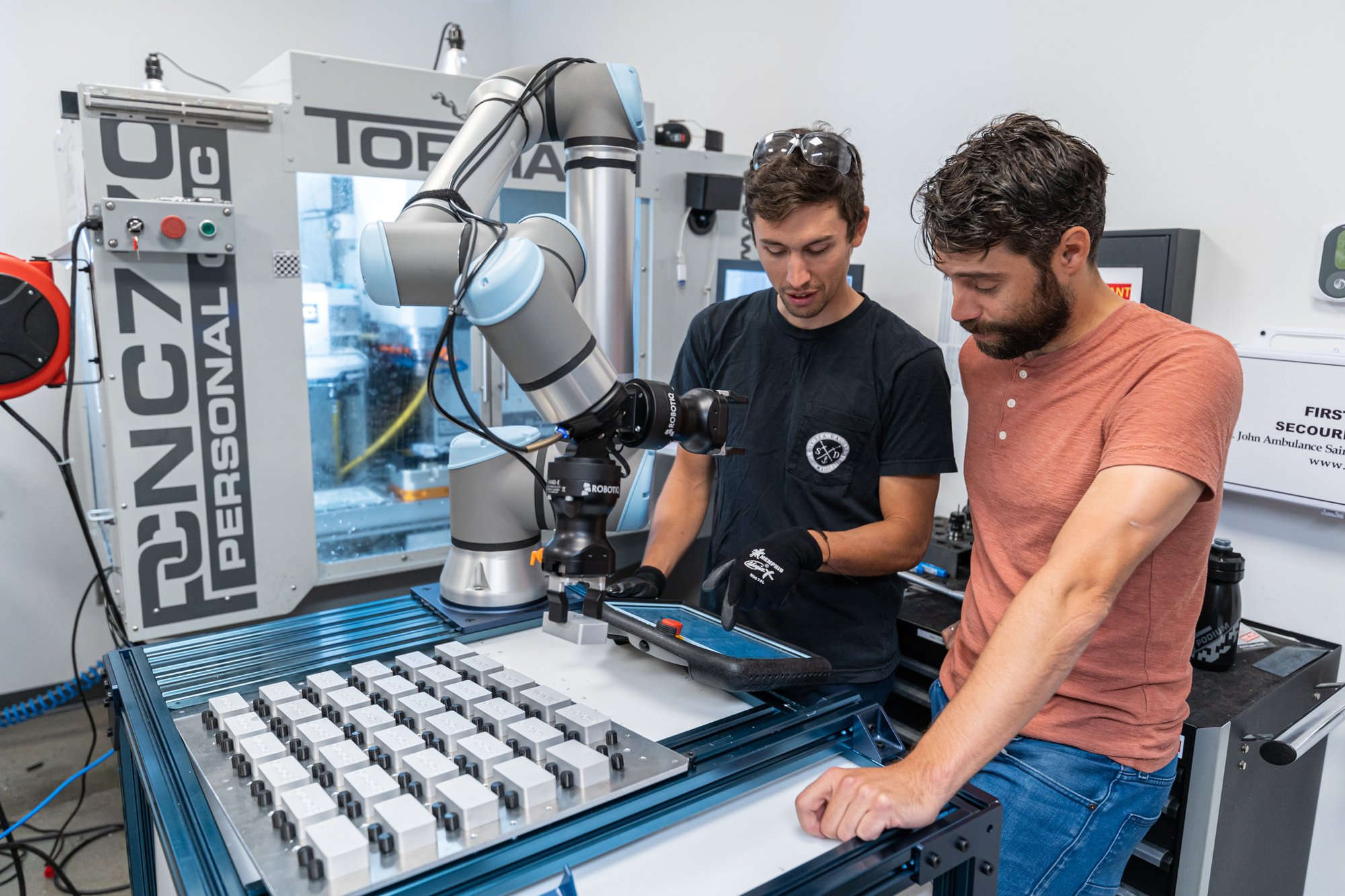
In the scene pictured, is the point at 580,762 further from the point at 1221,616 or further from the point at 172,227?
the point at 172,227

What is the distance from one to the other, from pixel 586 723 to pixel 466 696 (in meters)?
0.16

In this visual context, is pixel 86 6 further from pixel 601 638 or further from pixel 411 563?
pixel 601 638

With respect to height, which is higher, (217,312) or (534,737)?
(217,312)

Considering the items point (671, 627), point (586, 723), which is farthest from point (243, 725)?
point (671, 627)

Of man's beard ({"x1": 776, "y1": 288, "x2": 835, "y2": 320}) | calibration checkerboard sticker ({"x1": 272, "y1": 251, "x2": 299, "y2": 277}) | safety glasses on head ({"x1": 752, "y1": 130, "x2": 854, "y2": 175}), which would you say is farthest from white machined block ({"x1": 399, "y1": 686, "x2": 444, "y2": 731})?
calibration checkerboard sticker ({"x1": 272, "y1": 251, "x2": 299, "y2": 277})

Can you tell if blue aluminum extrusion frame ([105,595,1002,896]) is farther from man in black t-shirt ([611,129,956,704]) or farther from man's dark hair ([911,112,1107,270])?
man's dark hair ([911,112,1107,270])

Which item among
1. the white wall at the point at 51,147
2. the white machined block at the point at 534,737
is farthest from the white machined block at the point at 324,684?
the white wall at the point at 51,147

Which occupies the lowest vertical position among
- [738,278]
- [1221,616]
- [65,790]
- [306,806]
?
[65,790]

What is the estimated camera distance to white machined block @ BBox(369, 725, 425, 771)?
907 mm

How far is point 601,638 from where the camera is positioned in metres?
1.21

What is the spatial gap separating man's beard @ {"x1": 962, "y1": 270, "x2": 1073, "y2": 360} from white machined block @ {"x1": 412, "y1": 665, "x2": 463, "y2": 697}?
0.80 m

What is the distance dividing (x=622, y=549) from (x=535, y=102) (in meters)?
1.69

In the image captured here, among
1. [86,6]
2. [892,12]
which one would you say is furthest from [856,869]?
[86,6]

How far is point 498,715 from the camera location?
98 centimetres
